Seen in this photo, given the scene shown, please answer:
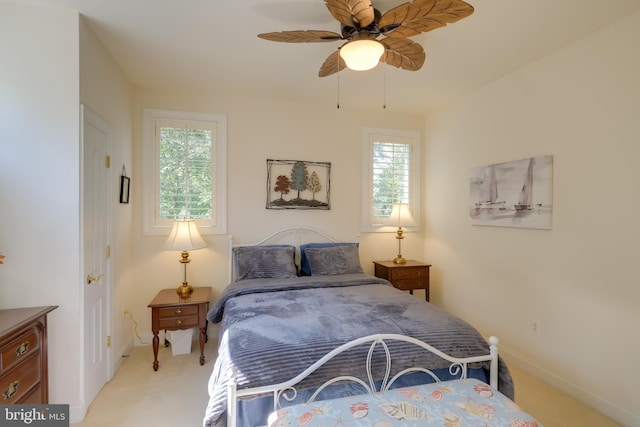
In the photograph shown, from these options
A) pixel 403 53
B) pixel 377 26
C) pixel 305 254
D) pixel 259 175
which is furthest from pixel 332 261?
pixel 377 26

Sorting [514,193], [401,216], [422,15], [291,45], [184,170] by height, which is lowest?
[401,216]

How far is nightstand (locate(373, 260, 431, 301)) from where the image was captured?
3523 millimetres

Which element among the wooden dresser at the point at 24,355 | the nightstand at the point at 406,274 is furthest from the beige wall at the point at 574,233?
the wooden dresser at the point at 24,355

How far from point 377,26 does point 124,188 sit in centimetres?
258

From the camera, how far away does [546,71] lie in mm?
2555

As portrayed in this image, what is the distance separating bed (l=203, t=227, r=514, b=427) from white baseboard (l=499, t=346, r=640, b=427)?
3.24 feet

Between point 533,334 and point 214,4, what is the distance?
11.8 feet

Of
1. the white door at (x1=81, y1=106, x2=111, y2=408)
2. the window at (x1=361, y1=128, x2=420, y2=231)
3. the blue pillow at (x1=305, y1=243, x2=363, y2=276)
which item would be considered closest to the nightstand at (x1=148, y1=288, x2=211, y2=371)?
the white door at (x1=81, y1=106, x2=111, y2=408)

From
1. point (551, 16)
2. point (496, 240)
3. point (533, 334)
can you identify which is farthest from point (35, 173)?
point (533, 334)

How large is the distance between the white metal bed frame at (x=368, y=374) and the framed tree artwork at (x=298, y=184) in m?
2.18

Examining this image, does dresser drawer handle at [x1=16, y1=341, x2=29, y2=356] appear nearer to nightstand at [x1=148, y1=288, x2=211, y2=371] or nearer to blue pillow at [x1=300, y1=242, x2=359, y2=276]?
nightstand at [x1=148, y1=288, x2=211, y2=371]

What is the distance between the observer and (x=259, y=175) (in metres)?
3.50

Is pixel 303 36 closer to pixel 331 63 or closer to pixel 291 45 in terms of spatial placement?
pixel 331 63

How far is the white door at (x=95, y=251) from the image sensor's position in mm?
2082
